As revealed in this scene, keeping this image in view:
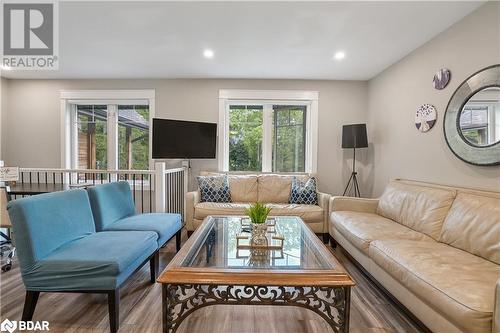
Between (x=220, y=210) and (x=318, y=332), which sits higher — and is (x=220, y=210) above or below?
above

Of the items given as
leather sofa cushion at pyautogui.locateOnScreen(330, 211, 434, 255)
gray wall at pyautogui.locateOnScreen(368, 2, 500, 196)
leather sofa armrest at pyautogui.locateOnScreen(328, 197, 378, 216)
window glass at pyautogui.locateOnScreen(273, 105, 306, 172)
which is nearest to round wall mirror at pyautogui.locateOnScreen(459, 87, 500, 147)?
gray wall at pyautogui.locateOnScreen(368, 2, 500, 196)

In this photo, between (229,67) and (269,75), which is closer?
(229,67)

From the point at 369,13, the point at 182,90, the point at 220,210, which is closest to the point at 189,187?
the point at 220,210

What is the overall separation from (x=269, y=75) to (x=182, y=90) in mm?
1406

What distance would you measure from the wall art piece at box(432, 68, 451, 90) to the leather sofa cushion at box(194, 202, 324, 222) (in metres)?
1.86

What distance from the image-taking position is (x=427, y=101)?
2764mm

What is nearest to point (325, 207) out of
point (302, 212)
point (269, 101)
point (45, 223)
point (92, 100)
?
point (302, 212)

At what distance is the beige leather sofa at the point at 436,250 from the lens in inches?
49.3

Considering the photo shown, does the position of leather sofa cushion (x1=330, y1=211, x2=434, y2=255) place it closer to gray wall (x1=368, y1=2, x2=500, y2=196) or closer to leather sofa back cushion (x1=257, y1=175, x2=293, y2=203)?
gray wall (x1=368, y1=2, x2=500, y2=196)

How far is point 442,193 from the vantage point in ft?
7.44

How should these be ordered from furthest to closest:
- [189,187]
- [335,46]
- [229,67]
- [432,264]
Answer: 1. [189,187]
2. [229,67]
3. [335,46]
4. [432,264]

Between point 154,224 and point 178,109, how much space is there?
2.24 meters

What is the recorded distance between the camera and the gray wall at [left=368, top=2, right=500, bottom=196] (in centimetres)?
212

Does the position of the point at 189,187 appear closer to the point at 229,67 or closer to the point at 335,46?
the point at 229,67
